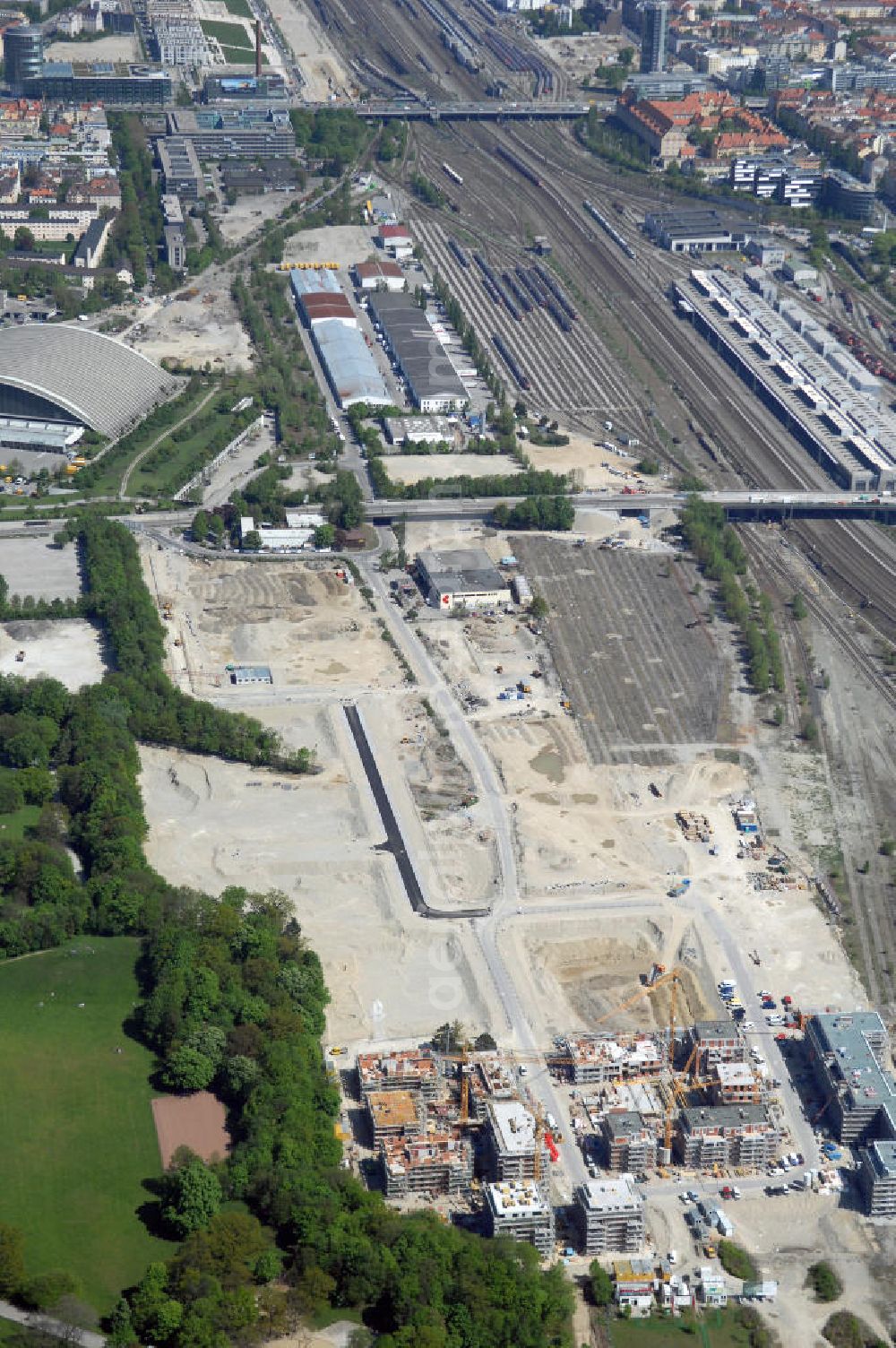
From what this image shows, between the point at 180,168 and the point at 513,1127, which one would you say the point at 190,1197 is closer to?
the point at 513,1127

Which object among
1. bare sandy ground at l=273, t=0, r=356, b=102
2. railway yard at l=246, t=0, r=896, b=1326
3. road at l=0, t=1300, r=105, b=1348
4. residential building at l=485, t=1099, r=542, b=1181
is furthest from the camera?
bare sandy ground at l=273, t=0, r=356, b=102

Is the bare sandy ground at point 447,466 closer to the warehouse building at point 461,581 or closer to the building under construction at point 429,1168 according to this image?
the warehouse building at point 461,581

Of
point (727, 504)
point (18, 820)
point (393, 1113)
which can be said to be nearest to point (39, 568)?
point (18, 820)

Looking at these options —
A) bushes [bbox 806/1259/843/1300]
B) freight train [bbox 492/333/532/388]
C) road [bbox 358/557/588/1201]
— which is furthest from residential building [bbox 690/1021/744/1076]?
freight train [bbox 492/333/532/388]

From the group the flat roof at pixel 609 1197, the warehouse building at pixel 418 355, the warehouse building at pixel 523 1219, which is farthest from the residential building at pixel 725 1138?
the warehouse building at pixel 418 355

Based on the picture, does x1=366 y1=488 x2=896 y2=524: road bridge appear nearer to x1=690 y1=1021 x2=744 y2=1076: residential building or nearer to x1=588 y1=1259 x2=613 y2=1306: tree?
x1=690 y1=1021 x2=744 y2=1076: residential building

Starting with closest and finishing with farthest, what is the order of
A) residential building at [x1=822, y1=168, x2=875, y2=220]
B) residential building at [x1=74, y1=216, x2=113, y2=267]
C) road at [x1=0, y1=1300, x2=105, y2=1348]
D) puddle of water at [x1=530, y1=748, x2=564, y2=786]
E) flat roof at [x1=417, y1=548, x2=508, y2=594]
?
1. road at [x1=0, y1=1300, x2=105, y2=1348]
2. puddle of water at [x1=530, y1=748, x2=564, y2=786]
3. flat roof at [x1=417, y1=548, x2=508, y2=594]
4. residential building at [x1=74, y1=216, x2=113, y2=267]
5. residential building at [x1=822, y1=168, x2=875, y2=220]
